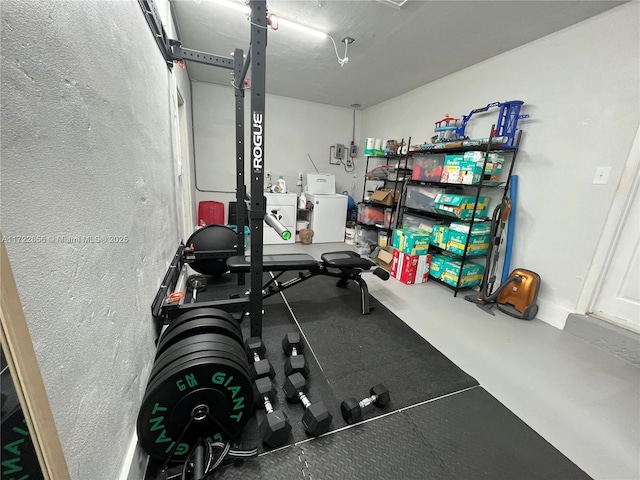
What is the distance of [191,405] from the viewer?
0.97m

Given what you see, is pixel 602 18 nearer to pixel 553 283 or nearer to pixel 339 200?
pixel 553 283

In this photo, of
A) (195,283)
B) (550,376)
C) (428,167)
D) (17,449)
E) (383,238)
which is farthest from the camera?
(383,238)

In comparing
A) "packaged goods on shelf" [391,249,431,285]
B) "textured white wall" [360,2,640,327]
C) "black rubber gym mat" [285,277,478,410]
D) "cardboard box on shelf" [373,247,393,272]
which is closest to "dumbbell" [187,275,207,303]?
"black rubber gym mat" [285,277,478,410]

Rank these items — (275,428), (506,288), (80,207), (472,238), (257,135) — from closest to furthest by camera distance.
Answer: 1. (80,207)
2. (275,428)
3. (257,135)
4. (506,288)
5. (472,238)

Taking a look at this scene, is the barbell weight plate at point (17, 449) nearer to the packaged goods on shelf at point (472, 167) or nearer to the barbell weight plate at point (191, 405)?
the barbell weight plate at point (191, 405)

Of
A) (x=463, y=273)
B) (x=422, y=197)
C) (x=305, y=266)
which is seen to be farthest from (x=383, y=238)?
(x=305, y=266)

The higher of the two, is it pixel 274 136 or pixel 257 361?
pixel 274 136

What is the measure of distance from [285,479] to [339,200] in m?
3.93

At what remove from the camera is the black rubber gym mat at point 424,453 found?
1.04 meters

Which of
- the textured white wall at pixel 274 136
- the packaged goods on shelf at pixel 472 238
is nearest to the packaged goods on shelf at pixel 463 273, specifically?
the packaged goods on shelf at pixel 472 238

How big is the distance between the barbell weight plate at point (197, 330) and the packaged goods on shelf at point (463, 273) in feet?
7.86

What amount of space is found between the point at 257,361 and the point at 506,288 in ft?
8.02

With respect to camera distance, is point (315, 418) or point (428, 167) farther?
point (428, 167)

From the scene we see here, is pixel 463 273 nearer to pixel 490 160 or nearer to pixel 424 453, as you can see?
pixel 490 160
